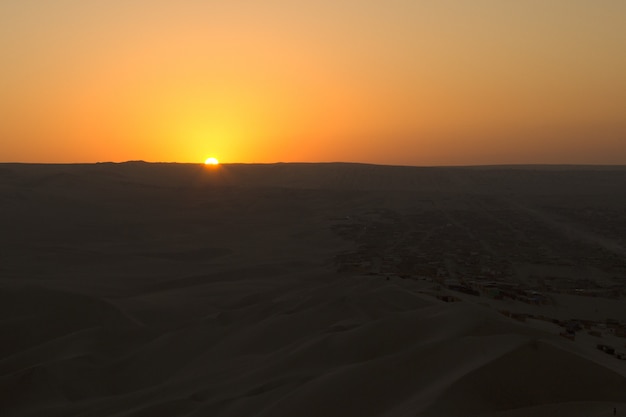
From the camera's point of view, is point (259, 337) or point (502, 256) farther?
point (502, 256)

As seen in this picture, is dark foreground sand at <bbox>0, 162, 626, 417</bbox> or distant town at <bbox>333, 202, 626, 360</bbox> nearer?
dark foreground sand at <bbox>0, 162, 626, 417</bbox>

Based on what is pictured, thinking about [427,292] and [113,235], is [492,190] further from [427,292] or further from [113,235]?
[427,292]

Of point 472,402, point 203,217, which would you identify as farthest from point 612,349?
point 203,217

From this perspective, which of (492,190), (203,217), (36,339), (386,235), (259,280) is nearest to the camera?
(36,339)

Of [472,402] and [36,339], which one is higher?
[472,402]

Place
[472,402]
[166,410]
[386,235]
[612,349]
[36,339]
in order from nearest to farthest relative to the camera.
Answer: [472,402] < [166,410] < [612,349] < [36,339] < [386,235]

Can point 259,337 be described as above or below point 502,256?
above

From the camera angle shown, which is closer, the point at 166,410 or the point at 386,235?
the point at 166,410

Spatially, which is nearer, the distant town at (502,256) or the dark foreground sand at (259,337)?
the dark foreground sand at (259,337)
